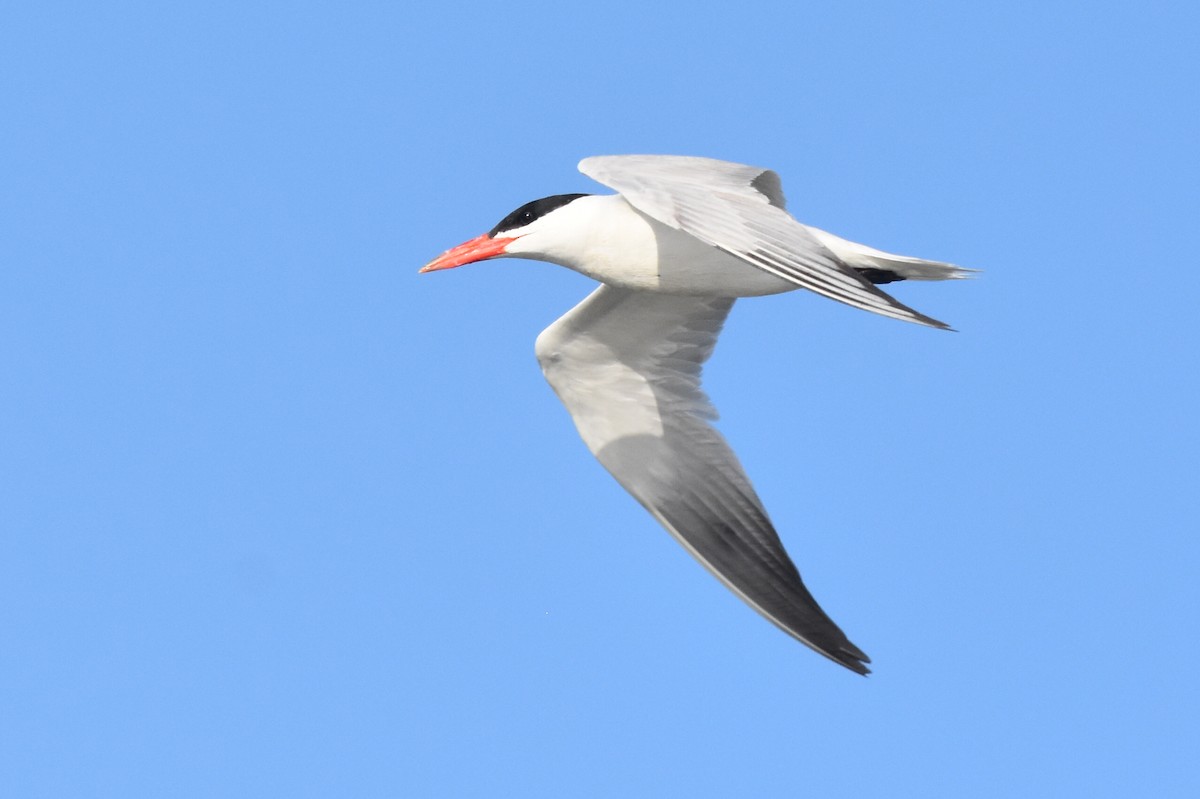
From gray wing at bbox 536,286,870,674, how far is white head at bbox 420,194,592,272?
3.03ft

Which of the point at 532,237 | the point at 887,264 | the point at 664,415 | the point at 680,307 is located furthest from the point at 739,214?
the point at 664,415

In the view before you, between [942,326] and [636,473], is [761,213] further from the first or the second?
[636,473]

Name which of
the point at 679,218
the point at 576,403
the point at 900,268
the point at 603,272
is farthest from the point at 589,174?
the point at 576,403

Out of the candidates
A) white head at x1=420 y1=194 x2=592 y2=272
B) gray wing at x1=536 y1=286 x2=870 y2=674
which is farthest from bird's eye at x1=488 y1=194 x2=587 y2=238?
gray wing at x1=536 y1=286 x2=870 y2=674

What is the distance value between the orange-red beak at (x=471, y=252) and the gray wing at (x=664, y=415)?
948 millimetres

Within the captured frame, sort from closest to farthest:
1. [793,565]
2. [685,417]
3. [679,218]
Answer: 1. [679,218]
2. [793,565]
3. [685,417]

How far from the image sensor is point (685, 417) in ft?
35.4

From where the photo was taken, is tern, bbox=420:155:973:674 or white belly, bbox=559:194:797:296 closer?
tern, bbox=420:155:973:674

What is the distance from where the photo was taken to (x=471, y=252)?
9523 millimetres

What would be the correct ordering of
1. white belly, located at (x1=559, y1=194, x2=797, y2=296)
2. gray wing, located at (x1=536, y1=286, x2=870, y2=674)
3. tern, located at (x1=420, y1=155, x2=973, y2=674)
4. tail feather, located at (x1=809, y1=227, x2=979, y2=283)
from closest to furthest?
tern, located at (x1=420, y1=155, x2=973, y2=674), tail feather, located at (x1=809, y1=227, x2=979, y2=283), white belly, located at (x1=559, y1=194, x2=797, y2=296), gray wing, located at (x1=536, y1=286, x2=870, y2=674)

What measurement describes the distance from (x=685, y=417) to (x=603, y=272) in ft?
6.02

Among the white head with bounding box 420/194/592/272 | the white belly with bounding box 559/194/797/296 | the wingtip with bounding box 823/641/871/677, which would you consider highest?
the white head with bounding box 420/194/592/272

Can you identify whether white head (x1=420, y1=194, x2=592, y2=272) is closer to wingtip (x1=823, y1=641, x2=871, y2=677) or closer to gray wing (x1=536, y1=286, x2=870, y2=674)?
gray wing (x1=536, y1=286, x2=870, y2=674)

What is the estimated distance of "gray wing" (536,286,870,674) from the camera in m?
10.2
